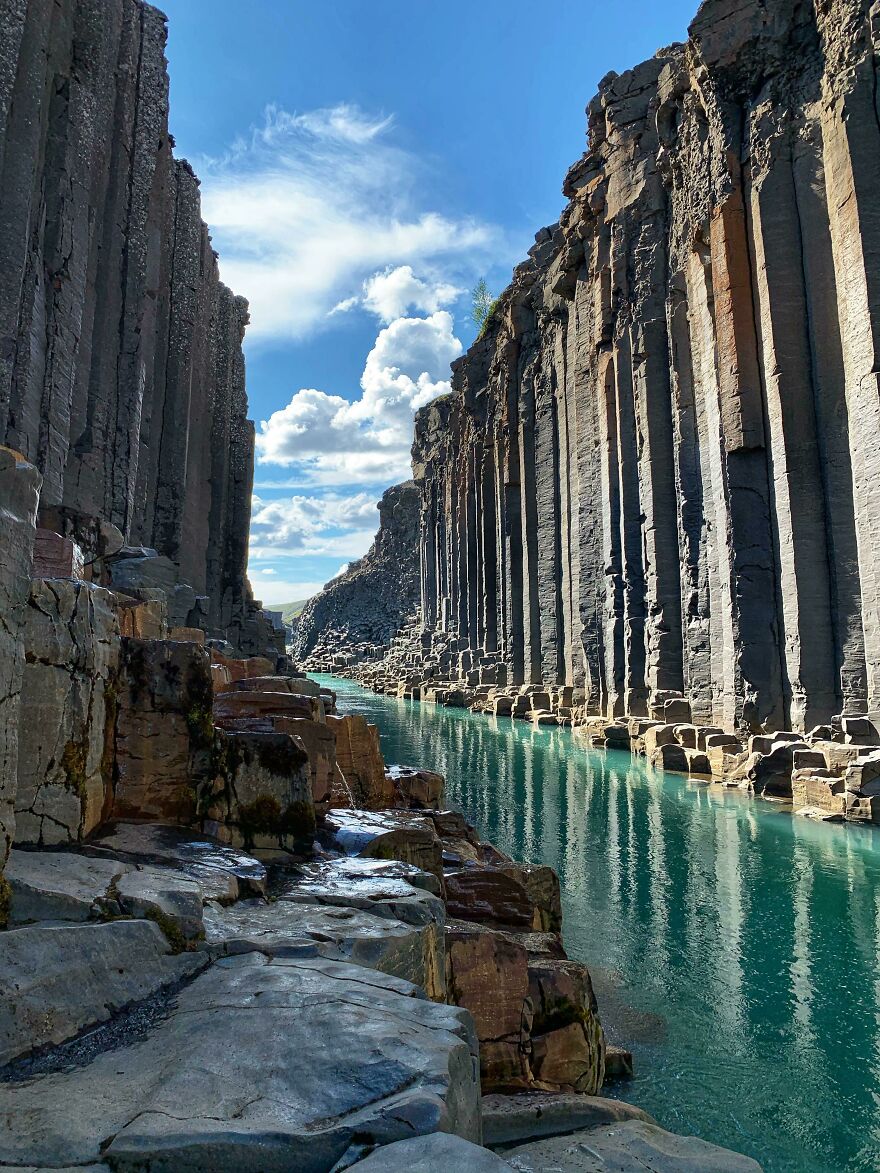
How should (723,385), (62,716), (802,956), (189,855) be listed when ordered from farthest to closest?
(723,385), (802,956), (189,855), (62,716)

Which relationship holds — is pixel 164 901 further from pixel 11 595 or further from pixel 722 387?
pixel 722 387

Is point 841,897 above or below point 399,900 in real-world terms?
below

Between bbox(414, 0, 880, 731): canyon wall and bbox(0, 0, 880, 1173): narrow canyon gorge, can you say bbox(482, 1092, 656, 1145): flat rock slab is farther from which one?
bbox(414, 0, 880, 731): canyon wall

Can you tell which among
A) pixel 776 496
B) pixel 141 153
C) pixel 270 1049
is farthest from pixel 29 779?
pixel 141 153

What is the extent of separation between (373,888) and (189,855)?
1.12 metres

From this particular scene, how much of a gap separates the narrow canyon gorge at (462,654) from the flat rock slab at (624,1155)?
0.12 ft

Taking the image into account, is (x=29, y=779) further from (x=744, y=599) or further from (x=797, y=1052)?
(x=744, y=599)

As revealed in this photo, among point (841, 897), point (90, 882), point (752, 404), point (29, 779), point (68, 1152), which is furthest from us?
point (752, 404)

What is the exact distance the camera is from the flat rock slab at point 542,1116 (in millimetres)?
3976

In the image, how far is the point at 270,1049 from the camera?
9.21 feet

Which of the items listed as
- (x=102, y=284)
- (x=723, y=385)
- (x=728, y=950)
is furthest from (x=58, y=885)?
(x=102, y=284)

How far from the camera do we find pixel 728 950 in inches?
312

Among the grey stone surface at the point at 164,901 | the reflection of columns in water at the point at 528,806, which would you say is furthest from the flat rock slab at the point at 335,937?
the reflection of columns in water at the point at 528,806

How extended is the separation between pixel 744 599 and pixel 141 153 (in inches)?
806
